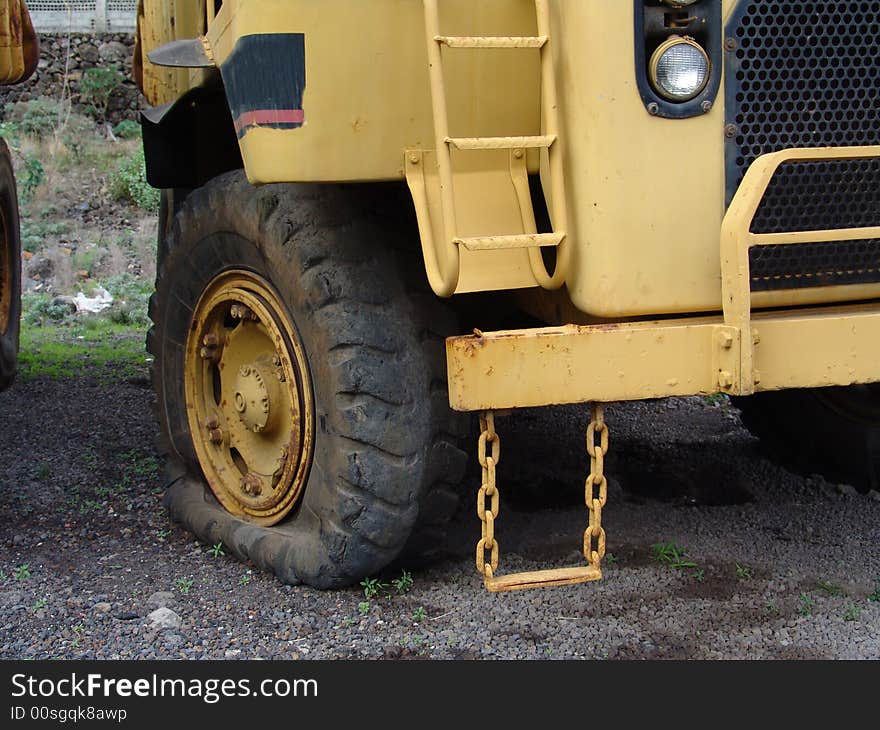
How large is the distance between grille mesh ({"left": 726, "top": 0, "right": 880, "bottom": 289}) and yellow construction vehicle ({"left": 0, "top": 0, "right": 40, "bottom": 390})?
3.89 m

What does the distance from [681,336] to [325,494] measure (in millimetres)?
1098

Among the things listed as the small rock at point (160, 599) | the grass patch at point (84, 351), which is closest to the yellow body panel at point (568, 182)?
the small rock at point (160, 599)

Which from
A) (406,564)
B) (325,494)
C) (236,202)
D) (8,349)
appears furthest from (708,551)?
(8,349)

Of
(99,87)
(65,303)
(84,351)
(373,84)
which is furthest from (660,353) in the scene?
→ (99,87)

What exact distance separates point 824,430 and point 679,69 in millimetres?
2077

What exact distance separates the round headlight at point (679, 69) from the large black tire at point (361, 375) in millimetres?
857

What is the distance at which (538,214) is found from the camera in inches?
125

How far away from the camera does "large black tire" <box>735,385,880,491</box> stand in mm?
4277

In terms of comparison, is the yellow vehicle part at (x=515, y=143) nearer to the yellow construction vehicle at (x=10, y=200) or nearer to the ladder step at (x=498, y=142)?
the ladder step at (x=498, y=142)

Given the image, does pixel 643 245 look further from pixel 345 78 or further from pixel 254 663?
pixel 254 663

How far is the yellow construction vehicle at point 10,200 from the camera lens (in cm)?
560

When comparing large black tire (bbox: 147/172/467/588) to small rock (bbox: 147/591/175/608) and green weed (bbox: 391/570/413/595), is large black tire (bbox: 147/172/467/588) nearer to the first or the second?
green weed (bbox: 391/570/413/595)

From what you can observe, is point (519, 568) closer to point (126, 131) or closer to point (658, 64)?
point (658, 64)

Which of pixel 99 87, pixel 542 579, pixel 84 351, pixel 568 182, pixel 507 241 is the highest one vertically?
pixel 99 87
